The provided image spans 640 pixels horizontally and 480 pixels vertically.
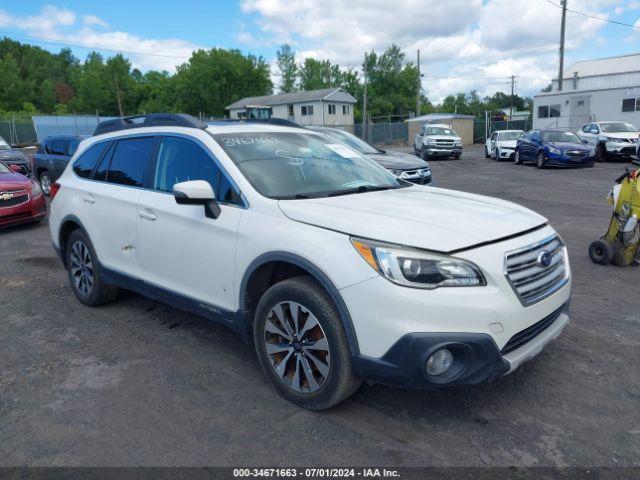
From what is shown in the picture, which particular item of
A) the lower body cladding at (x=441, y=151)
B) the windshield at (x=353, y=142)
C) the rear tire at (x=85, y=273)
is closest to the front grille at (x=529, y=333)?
the rear tire at (x=85, y=273)

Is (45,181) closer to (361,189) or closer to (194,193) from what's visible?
(194,193)

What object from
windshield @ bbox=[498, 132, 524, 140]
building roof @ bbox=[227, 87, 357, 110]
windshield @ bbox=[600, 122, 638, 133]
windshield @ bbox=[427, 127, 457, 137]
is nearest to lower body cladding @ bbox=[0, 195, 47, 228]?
windshield @ bbox=[498, 132, 524, 140]

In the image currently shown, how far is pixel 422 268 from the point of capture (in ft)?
8.96

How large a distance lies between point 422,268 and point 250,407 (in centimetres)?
143

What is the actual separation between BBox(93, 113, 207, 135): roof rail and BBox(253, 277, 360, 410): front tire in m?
1.64

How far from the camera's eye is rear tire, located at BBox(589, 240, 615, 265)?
6113 millimetres

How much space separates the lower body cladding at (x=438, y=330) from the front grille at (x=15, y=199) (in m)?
8.75

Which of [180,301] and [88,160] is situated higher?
[88,160]

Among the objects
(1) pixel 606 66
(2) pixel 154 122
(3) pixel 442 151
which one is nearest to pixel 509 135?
(3) pixel 442 151

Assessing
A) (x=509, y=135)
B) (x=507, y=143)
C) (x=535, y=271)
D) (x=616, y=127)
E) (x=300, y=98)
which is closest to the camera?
(x=535, y=271)

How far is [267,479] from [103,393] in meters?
1.49

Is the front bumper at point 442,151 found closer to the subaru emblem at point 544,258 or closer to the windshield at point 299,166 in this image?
the windshield at point 299,166

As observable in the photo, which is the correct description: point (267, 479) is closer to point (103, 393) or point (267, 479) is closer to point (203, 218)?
point (103, 393)

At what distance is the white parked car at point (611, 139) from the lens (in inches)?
794
